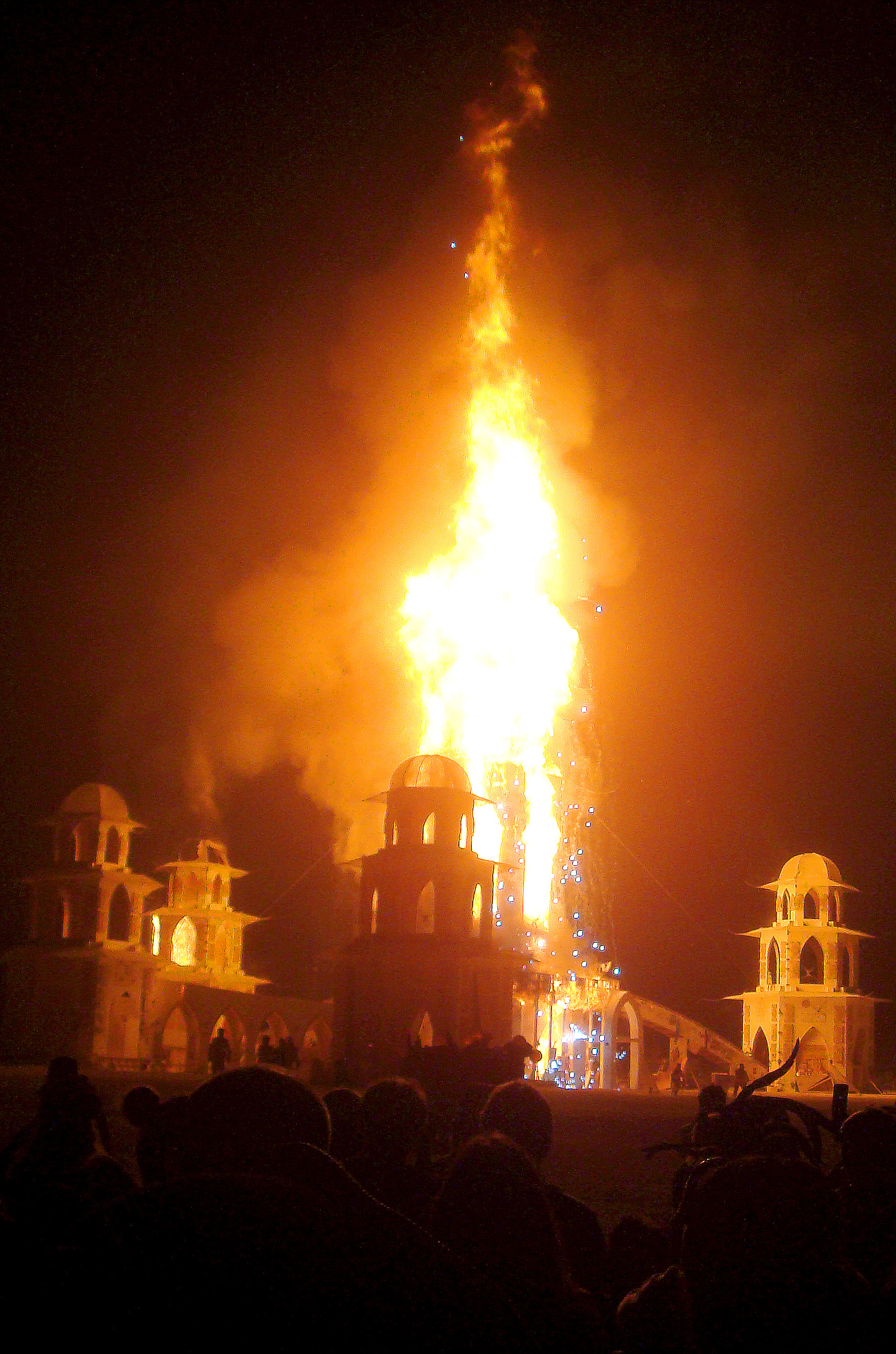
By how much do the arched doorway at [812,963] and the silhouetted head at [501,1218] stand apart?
Answer: 46013 mm

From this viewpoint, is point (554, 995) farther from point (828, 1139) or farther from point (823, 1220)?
point (823, 1220)

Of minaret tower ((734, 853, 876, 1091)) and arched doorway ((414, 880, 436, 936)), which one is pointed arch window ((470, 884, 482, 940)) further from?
minaret tower ((734, 853, 876, 1091))

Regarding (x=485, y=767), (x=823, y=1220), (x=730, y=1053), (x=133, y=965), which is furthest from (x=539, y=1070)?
(x=823, y=1220)

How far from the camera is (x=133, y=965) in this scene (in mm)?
38875

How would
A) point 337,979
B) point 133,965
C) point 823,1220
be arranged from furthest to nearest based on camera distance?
1. point 133,965
2. point 337,979
3. point 823,1220

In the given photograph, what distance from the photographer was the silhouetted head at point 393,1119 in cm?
568

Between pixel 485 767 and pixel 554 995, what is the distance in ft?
29.0

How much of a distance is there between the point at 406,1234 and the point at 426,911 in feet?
140

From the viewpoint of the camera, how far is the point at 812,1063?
150 ft

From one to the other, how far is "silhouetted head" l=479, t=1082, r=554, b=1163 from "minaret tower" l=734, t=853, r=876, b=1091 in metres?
40.7

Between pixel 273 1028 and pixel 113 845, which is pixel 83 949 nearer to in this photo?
pixel 113 845

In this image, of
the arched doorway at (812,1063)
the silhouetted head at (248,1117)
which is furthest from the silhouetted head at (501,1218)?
the arched doorway at (812,1063)

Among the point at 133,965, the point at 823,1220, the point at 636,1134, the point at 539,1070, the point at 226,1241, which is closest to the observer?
the point at 226,1241

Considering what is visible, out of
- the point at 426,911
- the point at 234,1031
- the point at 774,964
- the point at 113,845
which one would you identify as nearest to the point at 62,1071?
the point at 234,1031
